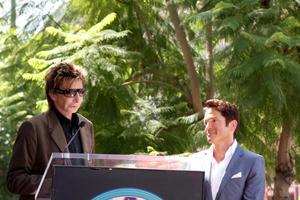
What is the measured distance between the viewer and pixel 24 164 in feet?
9.14

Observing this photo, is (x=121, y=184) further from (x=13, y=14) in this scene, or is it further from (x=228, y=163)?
(x=13, y=14)

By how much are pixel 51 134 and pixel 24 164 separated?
7.2 inches

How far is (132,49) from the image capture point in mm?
7508

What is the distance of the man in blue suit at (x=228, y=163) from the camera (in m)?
3.00

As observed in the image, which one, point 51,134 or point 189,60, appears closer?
point 51,134

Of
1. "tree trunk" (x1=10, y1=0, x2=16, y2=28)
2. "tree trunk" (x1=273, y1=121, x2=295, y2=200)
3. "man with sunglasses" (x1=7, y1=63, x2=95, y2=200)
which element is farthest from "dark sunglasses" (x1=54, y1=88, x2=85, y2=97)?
"tree trunk" (x1=10, y1=0, x2=16, y2=28)

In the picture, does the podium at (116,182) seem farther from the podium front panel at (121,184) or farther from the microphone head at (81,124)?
the microphone head at (81,124)

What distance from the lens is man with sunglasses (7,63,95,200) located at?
2.78 m

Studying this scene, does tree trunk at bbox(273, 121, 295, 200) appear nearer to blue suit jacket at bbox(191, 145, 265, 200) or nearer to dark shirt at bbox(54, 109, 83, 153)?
blue suit jacket at bbox(191, 145, 265, 200)

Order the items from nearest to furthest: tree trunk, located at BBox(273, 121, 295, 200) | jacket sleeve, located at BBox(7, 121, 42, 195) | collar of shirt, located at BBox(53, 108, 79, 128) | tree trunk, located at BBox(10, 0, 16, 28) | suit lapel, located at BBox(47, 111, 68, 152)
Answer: jacket sleeve, located at BBox(7, 121, 42, 195) < suit lapel, located at BBox(47, 111, 68, 152) < collar of shirt, located at BBox(53, 108, 79, 128) < tree trunk, located at BBox(273, 121, 295, 200) < tree trunk, located at BBox(10, 0, 16, 28)

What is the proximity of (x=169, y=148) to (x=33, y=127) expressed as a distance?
14.7 ft

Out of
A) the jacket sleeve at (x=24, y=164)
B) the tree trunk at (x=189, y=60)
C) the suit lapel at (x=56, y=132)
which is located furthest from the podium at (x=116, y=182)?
the tree trunk at (x=189, y=60)

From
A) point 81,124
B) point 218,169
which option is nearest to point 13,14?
point 81,124

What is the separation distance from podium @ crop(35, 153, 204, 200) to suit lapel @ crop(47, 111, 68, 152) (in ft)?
1.95
